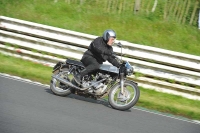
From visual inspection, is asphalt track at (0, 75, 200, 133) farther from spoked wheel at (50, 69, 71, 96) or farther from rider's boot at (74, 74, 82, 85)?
rider's boot at (74, 74, 82, 85)

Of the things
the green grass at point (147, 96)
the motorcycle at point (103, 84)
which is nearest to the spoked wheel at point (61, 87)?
the motorcycle at point (103, 84)

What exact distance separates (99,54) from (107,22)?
4498 millimetres

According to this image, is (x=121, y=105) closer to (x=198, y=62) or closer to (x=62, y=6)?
(x=198, y=62)

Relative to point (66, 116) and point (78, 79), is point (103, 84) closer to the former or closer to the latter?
point (78, 79)

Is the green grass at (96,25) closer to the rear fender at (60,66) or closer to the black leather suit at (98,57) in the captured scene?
the rear fender at (60,66)

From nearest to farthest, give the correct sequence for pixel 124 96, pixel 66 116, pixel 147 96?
pixel 66 116 < pixel 124 96 < pixel 147 96

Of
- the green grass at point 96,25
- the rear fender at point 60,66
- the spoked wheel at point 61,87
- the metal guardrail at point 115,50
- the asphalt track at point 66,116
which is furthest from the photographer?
the green grass at point 96,25

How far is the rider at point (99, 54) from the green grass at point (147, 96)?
146 centimetres

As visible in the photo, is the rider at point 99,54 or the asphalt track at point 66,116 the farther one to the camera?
the rider at point 99,54

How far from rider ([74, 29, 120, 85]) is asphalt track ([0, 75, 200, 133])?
73 cm

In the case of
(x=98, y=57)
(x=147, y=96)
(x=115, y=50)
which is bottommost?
(x=147, y=96)

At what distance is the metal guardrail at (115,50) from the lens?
1125 cm

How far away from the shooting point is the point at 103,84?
9508 mm

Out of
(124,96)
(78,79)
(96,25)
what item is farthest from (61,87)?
(96,25)
